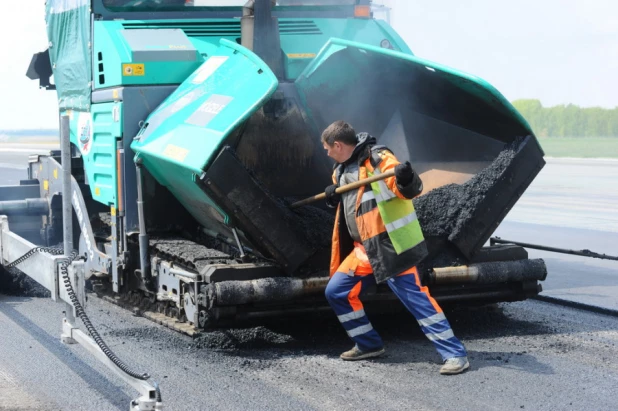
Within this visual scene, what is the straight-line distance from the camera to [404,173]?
496cm

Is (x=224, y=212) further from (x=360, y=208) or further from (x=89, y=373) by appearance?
(x=89, y=373)

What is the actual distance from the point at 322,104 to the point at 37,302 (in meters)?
2.96

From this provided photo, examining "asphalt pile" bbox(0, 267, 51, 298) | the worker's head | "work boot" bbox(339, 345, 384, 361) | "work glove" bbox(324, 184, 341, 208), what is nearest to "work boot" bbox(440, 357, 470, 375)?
"work boot" bbox(339, 345, 384, 361)

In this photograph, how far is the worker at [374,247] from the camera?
5.20 metres

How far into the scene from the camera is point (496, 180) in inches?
231

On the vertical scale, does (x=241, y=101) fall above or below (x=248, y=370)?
above

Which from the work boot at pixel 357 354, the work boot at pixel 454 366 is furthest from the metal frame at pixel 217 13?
the work boot at pixel 454 366

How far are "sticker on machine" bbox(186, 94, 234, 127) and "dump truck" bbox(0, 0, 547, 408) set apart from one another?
0.02 m

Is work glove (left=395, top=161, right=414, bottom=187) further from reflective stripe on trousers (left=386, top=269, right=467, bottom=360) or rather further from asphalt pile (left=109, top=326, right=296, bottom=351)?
asphalt pile (left=109, top=326, right=296, bottom=351)

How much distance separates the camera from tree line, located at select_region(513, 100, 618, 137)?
5325 centimetres

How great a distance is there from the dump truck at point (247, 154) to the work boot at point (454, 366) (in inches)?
32.6

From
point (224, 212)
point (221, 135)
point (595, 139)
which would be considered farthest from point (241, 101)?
point (595, 139)

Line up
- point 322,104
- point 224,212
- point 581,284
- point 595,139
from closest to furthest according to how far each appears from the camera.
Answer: point 224,212
point 322,104
point 581,284
point 595,139

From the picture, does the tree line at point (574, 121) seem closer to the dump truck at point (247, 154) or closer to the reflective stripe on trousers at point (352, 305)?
the dump truck at point (247, 154)
